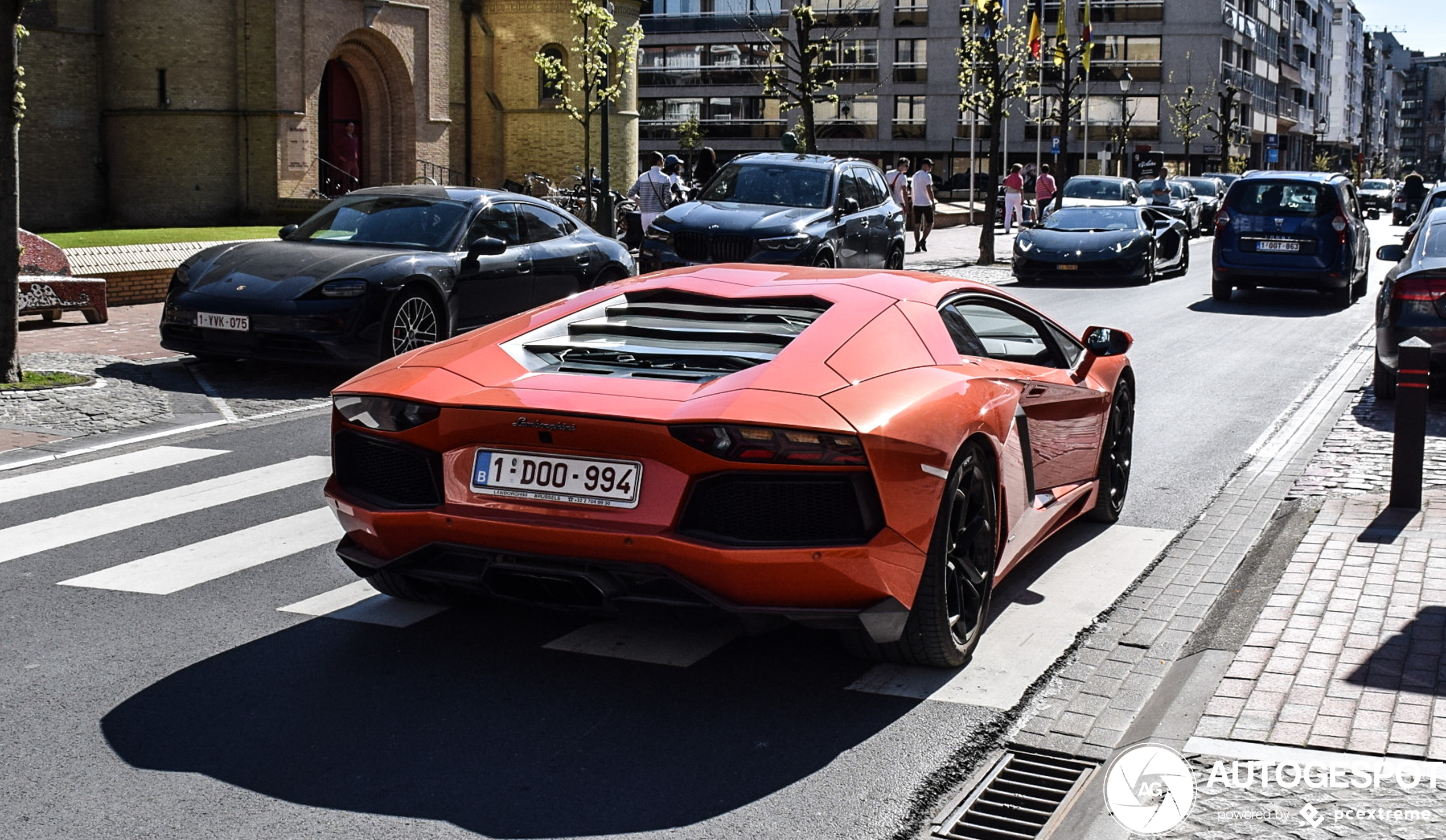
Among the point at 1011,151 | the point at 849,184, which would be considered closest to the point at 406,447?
the point at 849,184

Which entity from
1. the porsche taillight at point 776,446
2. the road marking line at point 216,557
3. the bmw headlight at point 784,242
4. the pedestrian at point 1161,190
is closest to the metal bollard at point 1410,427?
the porsche taillight at point 776,446

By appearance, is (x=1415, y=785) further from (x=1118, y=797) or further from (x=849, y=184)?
(x=849, y=184)

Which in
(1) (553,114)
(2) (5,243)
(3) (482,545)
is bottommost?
(3) (482,545)

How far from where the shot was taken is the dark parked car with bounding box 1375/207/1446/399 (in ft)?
37.2

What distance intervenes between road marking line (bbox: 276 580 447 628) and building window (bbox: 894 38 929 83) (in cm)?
8893

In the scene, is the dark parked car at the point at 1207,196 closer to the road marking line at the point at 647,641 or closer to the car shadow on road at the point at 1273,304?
the car shadow on road at the point at 1273,304

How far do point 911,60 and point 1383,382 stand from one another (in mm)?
83501

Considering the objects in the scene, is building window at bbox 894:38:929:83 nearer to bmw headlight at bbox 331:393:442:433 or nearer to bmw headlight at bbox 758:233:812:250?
bmw headlight at bbox 758:233:812:250

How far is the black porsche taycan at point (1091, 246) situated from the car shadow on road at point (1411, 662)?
1892 centimetres

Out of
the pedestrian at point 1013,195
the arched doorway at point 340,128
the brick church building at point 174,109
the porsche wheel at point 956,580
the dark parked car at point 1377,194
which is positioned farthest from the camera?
the dark parked car at point 1377,194

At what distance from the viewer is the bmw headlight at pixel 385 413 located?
509 cm

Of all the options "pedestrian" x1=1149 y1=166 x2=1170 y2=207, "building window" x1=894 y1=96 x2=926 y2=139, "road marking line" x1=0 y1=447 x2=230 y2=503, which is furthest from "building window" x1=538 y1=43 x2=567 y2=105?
"building window" x1=894 y1=96 x2=926 y2=139

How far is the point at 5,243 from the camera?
1171 cm

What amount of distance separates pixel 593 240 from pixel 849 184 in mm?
6519
